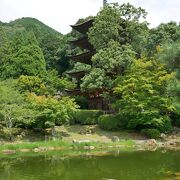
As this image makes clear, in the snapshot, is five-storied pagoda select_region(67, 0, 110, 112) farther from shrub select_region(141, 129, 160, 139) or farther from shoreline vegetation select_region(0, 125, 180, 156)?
shrub select_region(141, 129, 160, 139)

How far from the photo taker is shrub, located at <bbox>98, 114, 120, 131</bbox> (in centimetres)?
3588

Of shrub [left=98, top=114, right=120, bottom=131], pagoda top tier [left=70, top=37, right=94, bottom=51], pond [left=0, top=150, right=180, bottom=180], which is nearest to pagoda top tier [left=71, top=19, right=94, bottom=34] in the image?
pagoda top tier [left=70, top=37, right=94, bottom=51]

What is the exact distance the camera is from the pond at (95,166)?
18.0m

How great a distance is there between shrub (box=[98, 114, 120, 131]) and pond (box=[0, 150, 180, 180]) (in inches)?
351

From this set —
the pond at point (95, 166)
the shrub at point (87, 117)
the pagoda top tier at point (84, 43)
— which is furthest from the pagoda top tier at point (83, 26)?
A: the pond at point (95, 166)

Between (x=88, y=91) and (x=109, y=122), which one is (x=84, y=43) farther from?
(x=109, y=122)

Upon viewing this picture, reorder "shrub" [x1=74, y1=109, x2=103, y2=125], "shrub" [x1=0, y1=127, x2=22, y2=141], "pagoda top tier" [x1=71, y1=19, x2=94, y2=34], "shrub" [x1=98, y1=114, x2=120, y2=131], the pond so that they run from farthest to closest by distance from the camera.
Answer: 1. "pagoda top tier" [x1=71, y1=19, x2=94, y2=34]
2. "shrub" [x1=74, y1=109, x2=103, y2=125]
3. "shrub" [x1=98, y1=114, x2=120, y2=131]
4. "shrub" [x1=0, y1=127, x2=22, y2=141]
5. the pond

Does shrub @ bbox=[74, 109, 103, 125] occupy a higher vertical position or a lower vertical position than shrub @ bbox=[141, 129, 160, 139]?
higher

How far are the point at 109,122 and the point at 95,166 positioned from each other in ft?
48.3

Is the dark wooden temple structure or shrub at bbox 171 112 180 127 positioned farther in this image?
the dark wooden temple structure

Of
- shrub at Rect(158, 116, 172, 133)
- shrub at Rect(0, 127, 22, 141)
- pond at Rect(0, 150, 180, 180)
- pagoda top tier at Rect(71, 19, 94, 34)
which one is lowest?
pond at Rect(0, 150, 180, 180)

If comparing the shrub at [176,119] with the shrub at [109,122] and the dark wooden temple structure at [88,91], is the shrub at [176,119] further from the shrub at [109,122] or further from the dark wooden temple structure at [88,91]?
the dark wooden temple structure at [88,91]

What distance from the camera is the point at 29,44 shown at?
4856 cm

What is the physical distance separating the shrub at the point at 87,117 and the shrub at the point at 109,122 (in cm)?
167
